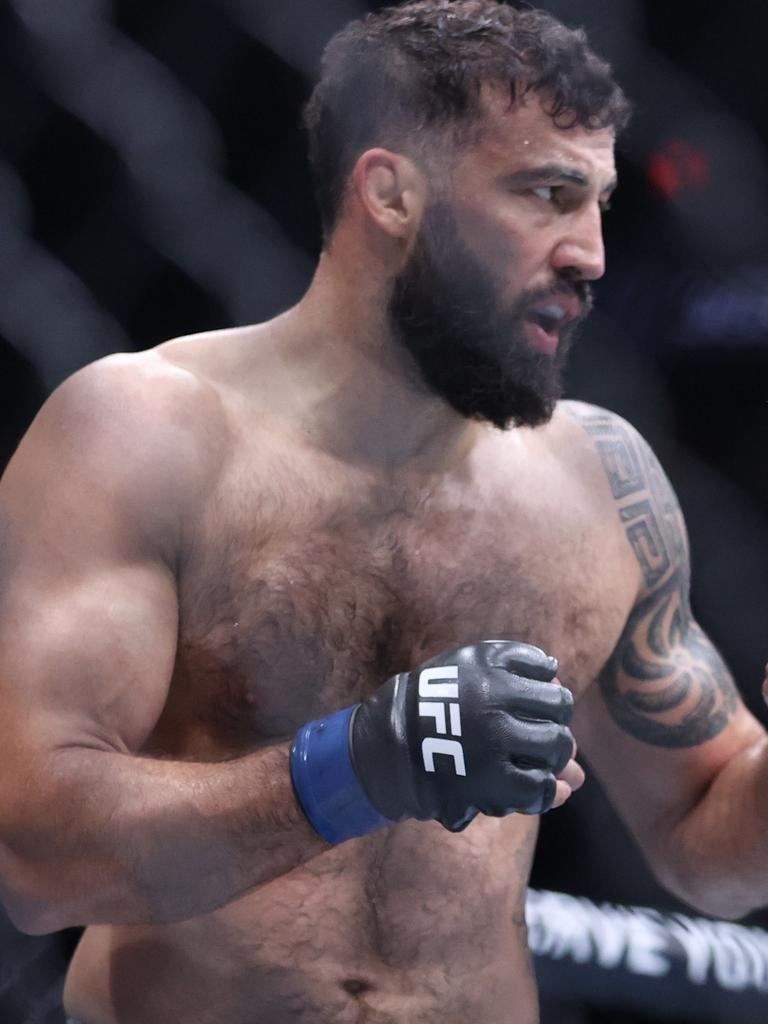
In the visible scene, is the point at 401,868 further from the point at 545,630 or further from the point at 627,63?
the point at 627,63

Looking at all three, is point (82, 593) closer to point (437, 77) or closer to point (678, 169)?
point (437, 77)

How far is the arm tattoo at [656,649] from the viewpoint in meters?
1.55

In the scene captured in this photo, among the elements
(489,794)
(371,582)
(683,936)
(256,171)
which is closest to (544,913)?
(683,936)

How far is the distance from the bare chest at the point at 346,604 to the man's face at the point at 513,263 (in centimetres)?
13

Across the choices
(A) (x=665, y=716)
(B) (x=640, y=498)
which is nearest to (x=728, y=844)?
(A) (x=665, y=716)

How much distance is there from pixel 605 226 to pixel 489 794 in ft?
4.39

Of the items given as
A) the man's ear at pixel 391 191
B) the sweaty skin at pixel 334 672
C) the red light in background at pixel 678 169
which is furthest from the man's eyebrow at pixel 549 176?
the red light in background at pixel 678 169

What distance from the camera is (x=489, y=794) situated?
1.08 m

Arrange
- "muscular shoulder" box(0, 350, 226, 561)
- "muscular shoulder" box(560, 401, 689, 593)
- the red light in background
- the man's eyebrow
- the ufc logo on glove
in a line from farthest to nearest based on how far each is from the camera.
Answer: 1. the red light in background
2. "muscular shoulder" box(560, 401, 689, 593)
3. the man's eyebrow
4. "muscular shoulder" box(0, 350, 226, 561)
5. the ufc logo on glove

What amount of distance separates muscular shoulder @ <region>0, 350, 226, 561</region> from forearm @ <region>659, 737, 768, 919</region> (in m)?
0.66

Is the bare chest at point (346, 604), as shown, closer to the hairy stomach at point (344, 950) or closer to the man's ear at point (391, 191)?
the hairy stomach at point (344, 950)

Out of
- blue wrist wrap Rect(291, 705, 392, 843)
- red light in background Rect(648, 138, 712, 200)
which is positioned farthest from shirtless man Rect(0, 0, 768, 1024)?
red light in background Rect(648, 138, 712, 200)

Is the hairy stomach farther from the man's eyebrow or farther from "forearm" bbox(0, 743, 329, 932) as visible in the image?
the man's eyebrow

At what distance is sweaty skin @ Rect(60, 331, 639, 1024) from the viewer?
4.26ft
